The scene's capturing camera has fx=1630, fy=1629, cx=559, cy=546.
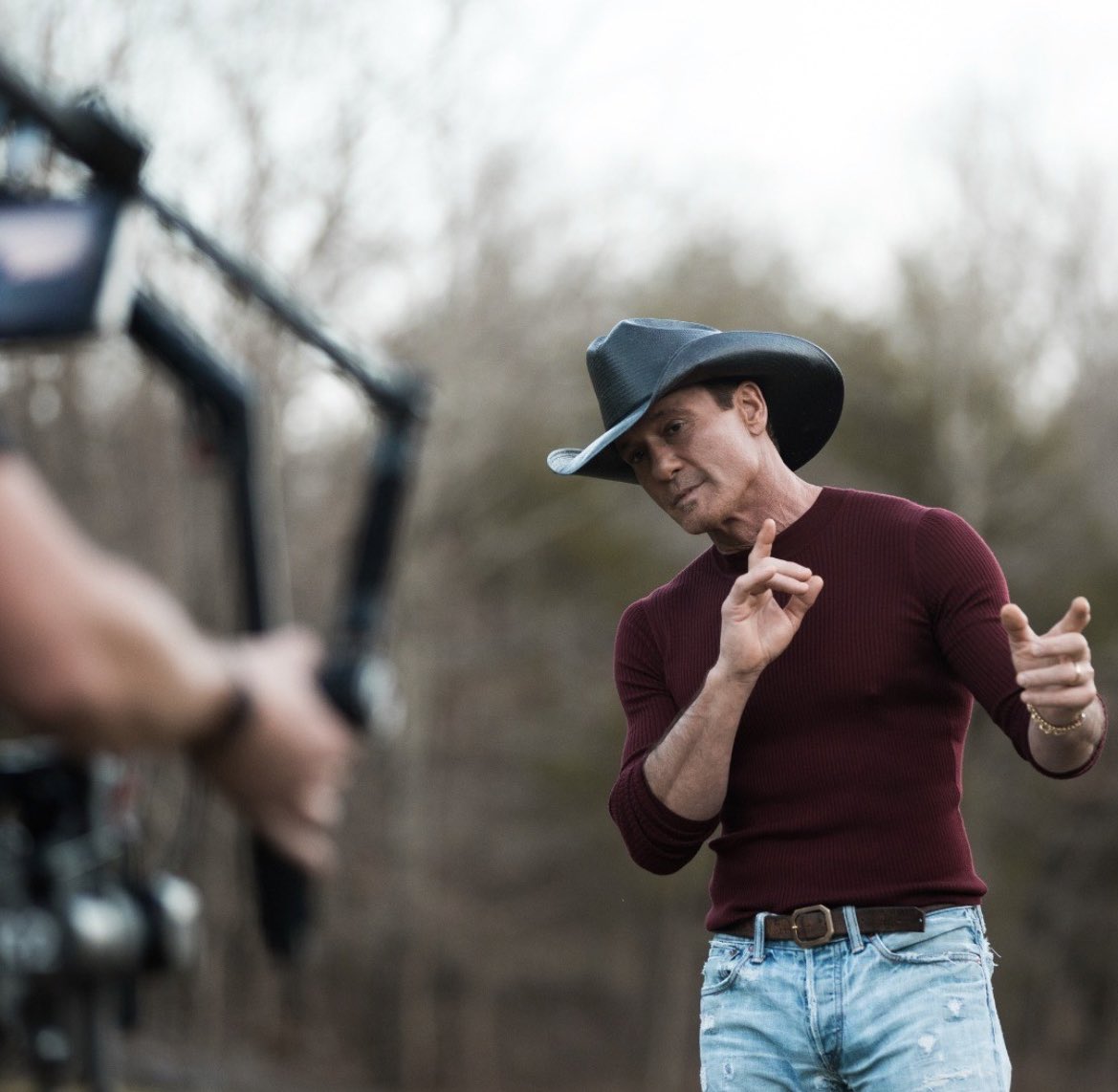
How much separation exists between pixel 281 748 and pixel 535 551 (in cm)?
1709

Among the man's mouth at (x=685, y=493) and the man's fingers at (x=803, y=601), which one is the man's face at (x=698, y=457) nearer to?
the man's mouth at (x=685, y=493)

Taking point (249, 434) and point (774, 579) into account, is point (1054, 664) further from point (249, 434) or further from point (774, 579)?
point (249, 434)

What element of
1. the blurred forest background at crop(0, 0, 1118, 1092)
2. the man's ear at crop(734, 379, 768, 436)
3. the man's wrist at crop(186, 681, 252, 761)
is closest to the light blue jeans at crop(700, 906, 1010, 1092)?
the man's ear at crop(734, 379, 768, 436)

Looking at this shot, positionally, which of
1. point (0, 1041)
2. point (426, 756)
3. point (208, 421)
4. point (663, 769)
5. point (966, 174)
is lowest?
point (0, 1041)

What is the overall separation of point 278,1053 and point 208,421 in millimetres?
15905

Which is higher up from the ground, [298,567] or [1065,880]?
[298,567]

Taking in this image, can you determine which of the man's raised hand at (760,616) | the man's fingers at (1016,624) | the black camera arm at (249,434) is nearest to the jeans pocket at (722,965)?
the man's raised hand at (760,616)

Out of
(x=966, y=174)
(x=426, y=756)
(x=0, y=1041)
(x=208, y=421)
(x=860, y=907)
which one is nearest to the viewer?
(x=208, y=421)

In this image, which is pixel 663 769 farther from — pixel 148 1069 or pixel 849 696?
pixel 148 1069

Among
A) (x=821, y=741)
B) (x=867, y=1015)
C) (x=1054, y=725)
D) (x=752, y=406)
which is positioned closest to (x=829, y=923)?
(x=867, y=1015)

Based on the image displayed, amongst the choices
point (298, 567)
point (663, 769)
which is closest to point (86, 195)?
point (663, 769)

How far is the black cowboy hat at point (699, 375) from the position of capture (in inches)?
111

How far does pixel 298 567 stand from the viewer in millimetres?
13930

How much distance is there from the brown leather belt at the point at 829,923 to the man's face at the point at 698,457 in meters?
0.67
